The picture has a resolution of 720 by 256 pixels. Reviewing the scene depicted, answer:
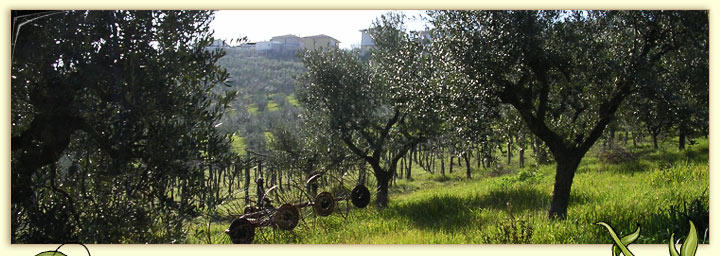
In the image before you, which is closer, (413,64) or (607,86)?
(607,86)

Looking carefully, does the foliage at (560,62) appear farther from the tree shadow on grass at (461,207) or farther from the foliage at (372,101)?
the foliage at (372,101)

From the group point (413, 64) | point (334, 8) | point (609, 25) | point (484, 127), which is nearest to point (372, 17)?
point (334, 8)

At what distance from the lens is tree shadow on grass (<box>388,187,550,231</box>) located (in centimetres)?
680

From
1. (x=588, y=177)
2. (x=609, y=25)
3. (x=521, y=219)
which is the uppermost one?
(x=609, y=25)

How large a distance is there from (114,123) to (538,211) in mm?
5110

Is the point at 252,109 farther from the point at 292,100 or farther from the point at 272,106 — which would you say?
the point at 292,100

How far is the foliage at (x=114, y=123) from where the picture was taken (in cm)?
545

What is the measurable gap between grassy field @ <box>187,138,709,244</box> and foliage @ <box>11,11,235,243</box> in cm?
67

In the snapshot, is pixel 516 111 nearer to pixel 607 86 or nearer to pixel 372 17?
pixel 607 86

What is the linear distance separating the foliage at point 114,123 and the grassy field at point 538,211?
0.67m

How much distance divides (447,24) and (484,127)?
1.37 m

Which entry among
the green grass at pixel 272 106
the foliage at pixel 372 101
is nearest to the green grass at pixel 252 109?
the green grass at pixel 272 106

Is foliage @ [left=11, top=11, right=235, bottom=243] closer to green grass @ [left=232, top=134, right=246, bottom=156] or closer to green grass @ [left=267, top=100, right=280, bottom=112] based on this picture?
green grass @ [left=232, top=134, right=246, bottom=156]

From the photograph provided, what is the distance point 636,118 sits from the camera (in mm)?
6254
